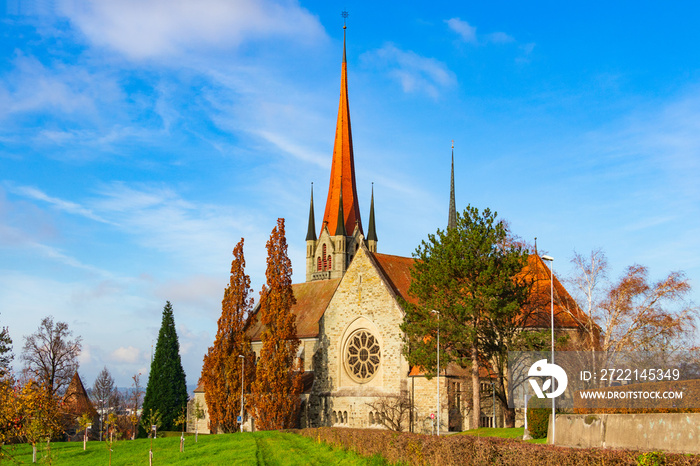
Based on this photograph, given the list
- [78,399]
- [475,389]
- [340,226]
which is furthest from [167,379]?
[475,389]

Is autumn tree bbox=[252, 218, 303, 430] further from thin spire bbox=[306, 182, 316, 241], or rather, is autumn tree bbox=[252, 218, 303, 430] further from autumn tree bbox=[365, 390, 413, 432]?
thin spire bbox=[306, 182, 316, 241]

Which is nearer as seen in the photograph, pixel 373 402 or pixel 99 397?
pixel 373 402

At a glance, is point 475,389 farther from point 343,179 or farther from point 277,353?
point 343,179

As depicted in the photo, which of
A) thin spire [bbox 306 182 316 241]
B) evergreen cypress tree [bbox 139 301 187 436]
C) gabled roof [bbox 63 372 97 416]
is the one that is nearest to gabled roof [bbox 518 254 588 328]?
evergreen cypress tree [bbox 139 301 187 436]

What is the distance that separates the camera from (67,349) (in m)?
54.3

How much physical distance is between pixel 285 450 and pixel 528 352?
53.5 ft

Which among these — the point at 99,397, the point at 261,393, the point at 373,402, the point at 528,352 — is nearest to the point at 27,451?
the point at 261,393

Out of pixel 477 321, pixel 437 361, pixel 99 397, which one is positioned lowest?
pixel 99 397

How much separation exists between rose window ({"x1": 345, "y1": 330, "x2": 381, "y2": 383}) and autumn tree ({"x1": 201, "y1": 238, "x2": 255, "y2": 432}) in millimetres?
7271

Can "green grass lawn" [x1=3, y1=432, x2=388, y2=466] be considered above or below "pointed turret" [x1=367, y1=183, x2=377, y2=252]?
below

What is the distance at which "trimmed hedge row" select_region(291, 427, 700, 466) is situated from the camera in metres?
12.5

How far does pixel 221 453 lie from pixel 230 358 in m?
19.5

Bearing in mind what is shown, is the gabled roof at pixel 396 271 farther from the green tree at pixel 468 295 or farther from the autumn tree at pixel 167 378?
the autumn tree at pixel 167 378

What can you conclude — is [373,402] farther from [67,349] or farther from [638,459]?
[638,459]
